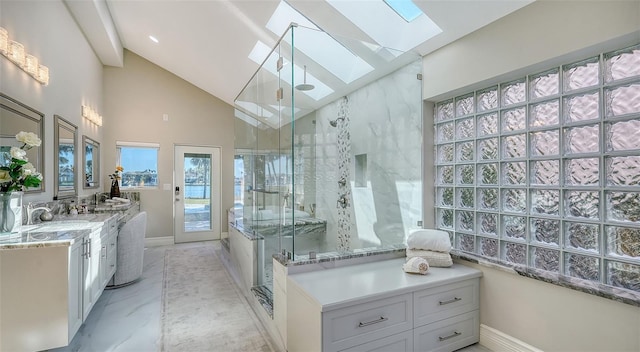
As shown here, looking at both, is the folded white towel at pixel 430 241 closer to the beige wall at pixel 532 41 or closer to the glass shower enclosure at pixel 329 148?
the glass shower enclosure at pixel 329 148

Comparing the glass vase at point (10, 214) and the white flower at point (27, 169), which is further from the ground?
the white flower at point (27, 169)

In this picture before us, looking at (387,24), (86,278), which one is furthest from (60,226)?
(387,24)

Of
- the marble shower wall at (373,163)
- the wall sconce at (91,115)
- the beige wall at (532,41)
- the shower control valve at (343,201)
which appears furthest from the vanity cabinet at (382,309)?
the wall sconce at (91,115)

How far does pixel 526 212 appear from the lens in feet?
6.51

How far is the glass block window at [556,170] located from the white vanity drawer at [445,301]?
306 millimetres

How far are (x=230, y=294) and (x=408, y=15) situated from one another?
3182 millimetres

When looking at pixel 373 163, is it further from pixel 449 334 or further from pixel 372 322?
pixel 372 322

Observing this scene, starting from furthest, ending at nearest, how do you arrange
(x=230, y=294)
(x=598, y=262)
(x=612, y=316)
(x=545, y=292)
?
(x=230, y=294) → (x=545, y=292) → (x=598, y=262) → (x=612, y=316)

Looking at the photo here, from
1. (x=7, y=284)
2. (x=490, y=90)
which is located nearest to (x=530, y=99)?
(x=490, y=90)

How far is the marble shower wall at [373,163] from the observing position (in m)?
2.83

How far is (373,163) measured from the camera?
11.0 ft

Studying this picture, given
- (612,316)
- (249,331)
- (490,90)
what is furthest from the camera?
(249,331)

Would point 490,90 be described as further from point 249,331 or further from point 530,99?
point 249,331

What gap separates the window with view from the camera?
212 inches
